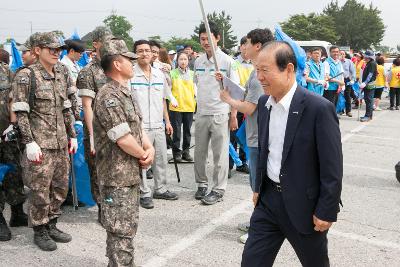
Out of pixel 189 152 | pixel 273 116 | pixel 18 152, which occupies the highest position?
pixel 273 116

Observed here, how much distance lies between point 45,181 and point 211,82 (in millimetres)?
Result: 2255

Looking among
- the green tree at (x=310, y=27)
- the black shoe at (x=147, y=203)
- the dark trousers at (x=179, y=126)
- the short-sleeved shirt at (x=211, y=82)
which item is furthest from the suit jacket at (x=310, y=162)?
the green tree at (x=310, y=27)

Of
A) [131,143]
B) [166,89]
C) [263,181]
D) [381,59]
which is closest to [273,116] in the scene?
[263,181]

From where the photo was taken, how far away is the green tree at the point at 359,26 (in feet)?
278

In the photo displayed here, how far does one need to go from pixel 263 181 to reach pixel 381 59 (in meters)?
13.4

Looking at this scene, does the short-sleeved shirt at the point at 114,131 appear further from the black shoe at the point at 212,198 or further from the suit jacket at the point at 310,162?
the black shoe at the point at 212,198

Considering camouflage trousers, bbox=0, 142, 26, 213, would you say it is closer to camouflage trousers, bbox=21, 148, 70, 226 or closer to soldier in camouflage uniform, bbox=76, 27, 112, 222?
camouflage trousers, bbox=21, 148, 70, 226

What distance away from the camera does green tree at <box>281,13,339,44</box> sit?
79.1 m

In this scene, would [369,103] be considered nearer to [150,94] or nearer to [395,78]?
[395,78]

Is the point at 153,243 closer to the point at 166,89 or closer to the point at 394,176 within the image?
the point at 166,89

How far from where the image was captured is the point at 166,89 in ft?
17.7

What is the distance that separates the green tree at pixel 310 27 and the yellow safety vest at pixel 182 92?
74792 mm

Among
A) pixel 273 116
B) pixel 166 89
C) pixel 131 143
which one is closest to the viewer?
pixel 273 116

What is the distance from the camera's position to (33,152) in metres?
3.62
